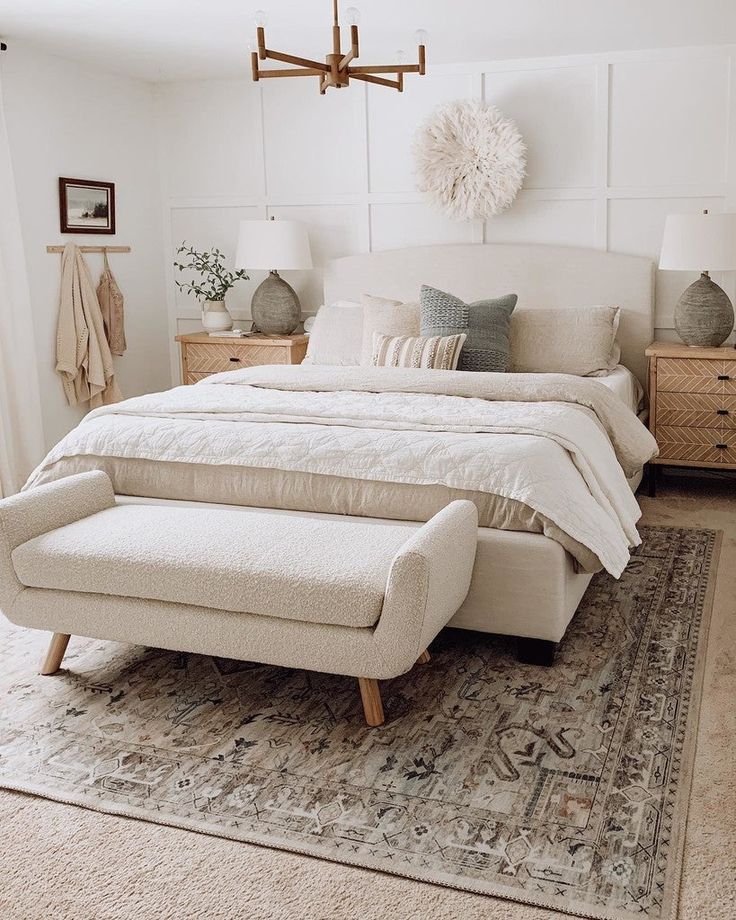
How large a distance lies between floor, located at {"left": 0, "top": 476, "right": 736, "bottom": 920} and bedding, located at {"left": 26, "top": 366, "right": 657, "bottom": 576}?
0.96 metres

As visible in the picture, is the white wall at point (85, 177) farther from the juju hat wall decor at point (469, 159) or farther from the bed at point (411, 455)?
the juju hat wall decor at point (469, 159)

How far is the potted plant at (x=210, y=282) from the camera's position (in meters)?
5.73

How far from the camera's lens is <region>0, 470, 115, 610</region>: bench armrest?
2.77 m

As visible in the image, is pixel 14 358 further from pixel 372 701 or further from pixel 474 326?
pixel 372 701

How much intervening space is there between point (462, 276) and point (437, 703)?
122 inches

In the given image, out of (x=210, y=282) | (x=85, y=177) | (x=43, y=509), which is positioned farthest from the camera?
(x=210, y=282)

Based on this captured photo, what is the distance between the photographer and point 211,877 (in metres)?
1.97

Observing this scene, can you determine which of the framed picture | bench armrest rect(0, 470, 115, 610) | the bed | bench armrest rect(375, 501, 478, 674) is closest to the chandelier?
the bed

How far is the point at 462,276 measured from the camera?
207 inches

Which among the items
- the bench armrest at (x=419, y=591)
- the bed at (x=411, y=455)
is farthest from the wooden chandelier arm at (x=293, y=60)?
the bench armrest at (x=419, y=591)

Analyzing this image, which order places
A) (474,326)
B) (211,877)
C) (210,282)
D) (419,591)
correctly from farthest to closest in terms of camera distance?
(210,282)
(474,326)
(419,591)
(211,877)

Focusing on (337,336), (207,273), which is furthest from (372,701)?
(207,273)

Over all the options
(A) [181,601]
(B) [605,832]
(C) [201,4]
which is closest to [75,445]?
(A) [181,601]

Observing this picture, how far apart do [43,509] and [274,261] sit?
2.80m
